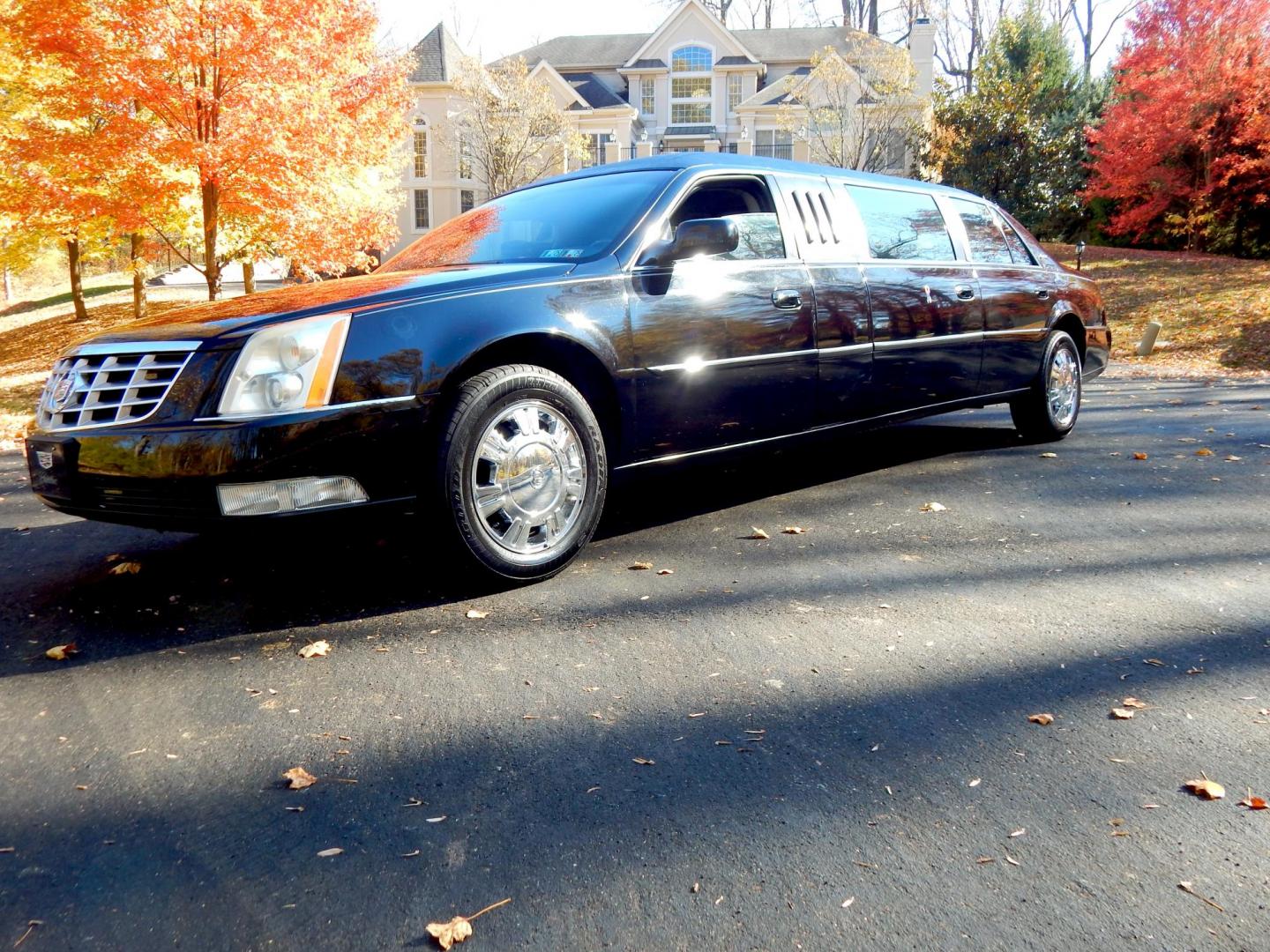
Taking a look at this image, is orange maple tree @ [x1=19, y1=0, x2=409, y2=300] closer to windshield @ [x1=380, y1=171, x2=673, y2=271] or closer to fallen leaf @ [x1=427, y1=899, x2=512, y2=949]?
windshield @ [x1=380, y1=171, x2=673, y2=271]

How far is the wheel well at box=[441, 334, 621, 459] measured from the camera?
3.79 metres

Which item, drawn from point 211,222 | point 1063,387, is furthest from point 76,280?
point 1063,387

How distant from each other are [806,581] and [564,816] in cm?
196

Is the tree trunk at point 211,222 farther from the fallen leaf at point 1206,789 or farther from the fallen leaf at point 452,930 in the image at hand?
the fallen leaf at point 1206,789

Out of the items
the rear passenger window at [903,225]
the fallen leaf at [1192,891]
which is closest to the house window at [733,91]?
the rear passenger window at [903,225]

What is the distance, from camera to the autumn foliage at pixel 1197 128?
21969mm

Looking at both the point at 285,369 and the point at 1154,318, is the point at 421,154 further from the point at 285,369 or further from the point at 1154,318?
the point at 285,369

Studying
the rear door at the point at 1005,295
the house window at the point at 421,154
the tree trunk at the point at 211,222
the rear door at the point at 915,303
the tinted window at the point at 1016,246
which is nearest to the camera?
the rear door at the point at 915,303

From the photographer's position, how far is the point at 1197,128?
23.1 metres

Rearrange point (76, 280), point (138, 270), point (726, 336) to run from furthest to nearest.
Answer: point (76, 280)
point (138, 270)
point (726, 336)

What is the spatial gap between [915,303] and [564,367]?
2.42 m

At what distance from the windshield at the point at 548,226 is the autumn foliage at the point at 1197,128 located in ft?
74.0

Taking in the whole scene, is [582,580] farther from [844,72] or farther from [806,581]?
[844,72]

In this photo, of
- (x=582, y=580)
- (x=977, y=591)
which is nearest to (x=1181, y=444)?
(x=977, y=591)
